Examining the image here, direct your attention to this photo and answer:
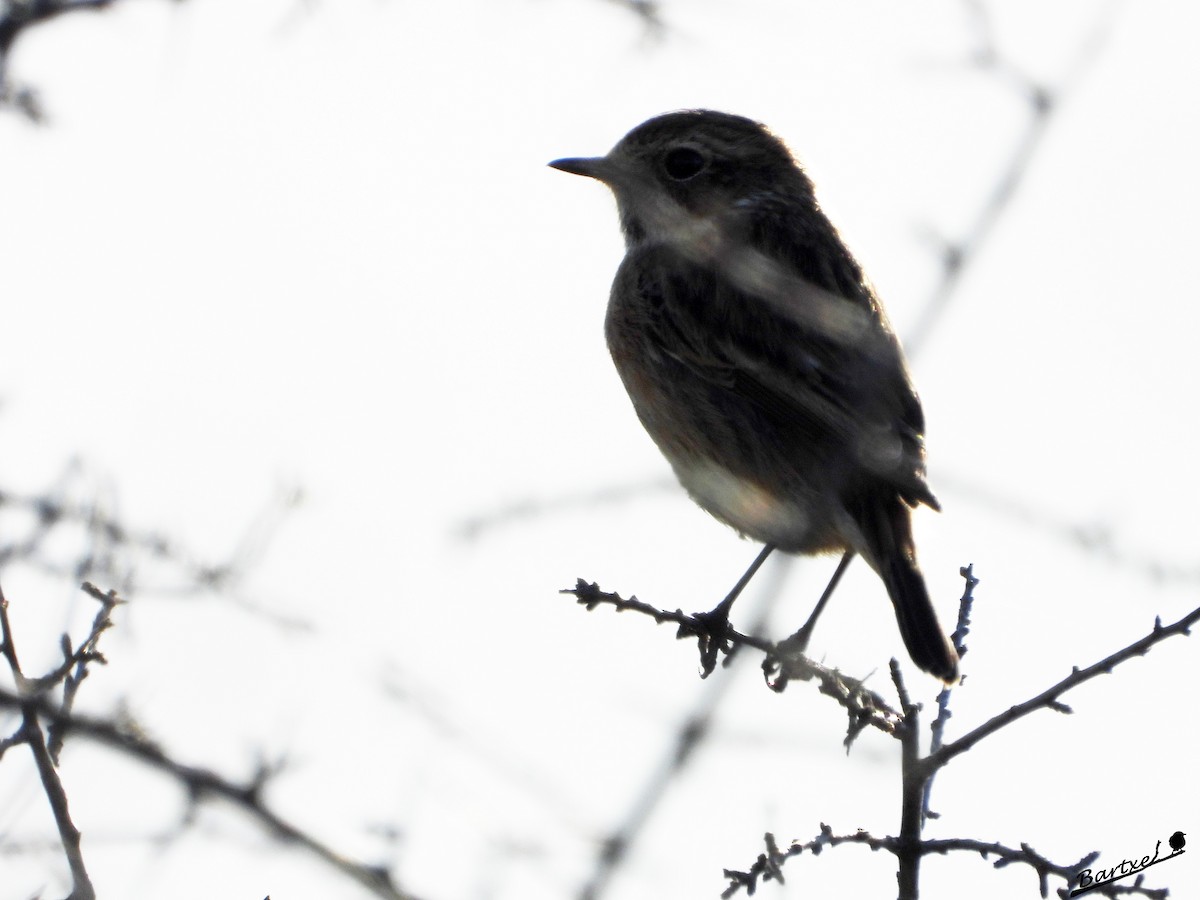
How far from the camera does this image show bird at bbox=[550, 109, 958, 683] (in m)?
5.76

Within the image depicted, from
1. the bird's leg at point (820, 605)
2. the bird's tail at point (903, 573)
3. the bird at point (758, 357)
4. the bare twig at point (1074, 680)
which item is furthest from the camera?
the bird's leg at point (820, 605)

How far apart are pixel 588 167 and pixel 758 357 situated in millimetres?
2150

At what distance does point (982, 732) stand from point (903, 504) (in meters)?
2.45

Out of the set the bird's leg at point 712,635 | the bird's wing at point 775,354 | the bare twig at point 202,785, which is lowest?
the bare twig at point 202,785

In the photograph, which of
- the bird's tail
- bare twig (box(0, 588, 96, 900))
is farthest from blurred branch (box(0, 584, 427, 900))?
the bird's tail

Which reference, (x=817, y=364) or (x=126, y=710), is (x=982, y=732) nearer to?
(x=126, y=710)

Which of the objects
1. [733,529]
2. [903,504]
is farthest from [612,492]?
[733,529]

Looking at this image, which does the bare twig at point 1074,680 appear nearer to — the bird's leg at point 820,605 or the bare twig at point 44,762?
the bare twig at point 44,762

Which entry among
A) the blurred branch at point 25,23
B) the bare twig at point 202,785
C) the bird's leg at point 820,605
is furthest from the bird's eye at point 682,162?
the bare twig at point 202,785

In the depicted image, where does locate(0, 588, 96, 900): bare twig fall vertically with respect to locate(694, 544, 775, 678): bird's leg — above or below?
below

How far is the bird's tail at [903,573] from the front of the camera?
5469 mm

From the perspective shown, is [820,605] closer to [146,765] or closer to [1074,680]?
[1074,680]

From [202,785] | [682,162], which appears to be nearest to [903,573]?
[682,162]

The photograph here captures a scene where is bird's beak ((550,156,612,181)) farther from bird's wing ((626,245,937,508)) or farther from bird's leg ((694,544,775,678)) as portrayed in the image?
bird's leg ((694,544,775,678))
